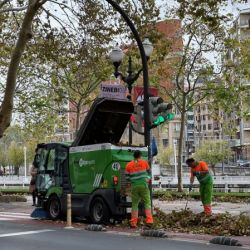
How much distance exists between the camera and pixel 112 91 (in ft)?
50.5

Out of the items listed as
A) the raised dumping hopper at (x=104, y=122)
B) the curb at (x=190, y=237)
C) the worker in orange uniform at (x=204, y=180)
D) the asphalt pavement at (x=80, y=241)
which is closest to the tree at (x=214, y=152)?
the raised dumping hopper at (x=104, y=122)

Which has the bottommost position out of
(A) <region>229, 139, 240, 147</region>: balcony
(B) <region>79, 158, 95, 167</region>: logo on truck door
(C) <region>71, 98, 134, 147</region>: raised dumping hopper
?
(B) <region>79, 158, 95, 167</region>: logo on truck door

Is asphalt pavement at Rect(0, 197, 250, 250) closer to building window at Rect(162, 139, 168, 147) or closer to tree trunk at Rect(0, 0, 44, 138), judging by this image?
tree trunk at Rect(0, 0, 44, 138)

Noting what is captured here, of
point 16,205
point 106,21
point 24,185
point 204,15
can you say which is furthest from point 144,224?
point 24,185

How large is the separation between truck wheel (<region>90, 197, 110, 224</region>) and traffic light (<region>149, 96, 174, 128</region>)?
2.58 m

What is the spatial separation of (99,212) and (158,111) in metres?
3.22

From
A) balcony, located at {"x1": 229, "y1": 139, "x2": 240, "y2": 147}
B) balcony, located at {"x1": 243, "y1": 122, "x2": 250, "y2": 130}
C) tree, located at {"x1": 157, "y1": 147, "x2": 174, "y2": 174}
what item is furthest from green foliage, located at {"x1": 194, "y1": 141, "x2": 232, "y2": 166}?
balcony, located at {"x1": 229, "y1": 139, "x2": 240, "y2": 147}

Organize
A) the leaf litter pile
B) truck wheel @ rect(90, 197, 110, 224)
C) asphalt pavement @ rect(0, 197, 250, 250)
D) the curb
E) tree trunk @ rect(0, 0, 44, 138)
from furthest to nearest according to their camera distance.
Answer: tree trunk @ rect(0, 0, 44, 138) → truck wheel @ rect(90, 197, 110, 224) → the leaf litter pile → the curb → asphalt pavement @ rect(0, 197, 250, 250)

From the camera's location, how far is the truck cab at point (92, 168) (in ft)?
48.2

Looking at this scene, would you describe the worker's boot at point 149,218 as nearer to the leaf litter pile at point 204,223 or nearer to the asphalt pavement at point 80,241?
the leaf litter pile at point 204,223

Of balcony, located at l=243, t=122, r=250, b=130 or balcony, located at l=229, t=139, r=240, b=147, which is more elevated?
balcony, located at l=243, t=122, r=250, b=130

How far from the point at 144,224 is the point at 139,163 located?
1.58 metres

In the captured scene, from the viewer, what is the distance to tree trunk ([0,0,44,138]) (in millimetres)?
17000

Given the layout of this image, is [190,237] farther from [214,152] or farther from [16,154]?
[16,154]
